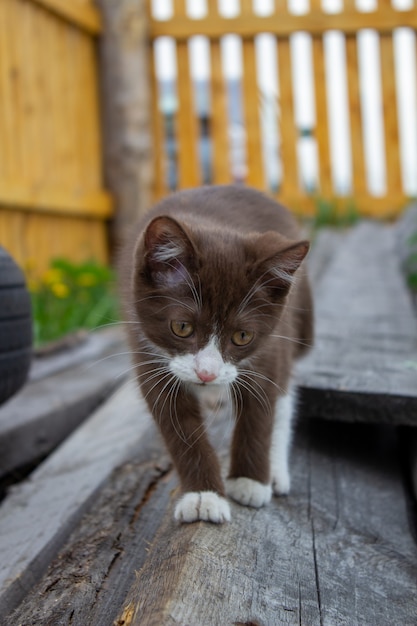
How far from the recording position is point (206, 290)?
5.86ft

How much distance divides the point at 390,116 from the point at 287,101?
0.97m

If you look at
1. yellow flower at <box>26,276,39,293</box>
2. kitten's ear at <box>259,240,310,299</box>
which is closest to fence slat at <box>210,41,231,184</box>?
yellow flower at <box>26,276,39,293</box>

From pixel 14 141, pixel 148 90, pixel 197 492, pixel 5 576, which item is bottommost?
pixel 5 576

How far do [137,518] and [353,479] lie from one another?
2.02ft

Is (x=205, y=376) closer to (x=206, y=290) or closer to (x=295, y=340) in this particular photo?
(x=206, y=290)

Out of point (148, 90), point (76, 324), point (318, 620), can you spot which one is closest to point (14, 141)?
point (76, 324)

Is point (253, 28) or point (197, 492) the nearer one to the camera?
point (197, 492)

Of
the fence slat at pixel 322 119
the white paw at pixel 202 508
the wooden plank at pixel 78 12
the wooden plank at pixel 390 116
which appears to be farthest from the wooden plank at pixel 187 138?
the white paw at pixel 202 508

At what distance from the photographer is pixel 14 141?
529 cm

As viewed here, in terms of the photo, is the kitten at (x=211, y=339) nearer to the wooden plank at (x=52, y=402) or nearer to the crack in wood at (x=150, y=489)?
the crack in wood at (x=150, y=489)

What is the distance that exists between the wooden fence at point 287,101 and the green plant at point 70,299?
80.8 inches

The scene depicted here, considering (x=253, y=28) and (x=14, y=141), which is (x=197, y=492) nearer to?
(x=14, y=141)

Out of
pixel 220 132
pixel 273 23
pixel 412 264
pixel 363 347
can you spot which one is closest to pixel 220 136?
pixel 220 132

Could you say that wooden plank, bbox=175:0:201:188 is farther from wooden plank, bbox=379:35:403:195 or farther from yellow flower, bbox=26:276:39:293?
yellow flower, bbox=26:276:39:293
